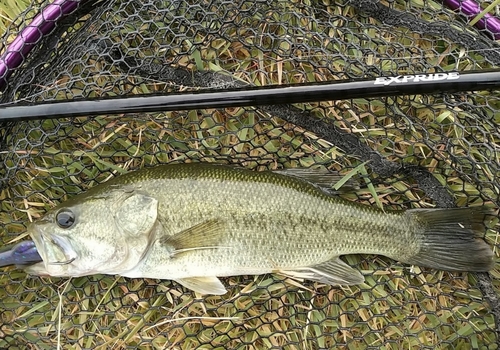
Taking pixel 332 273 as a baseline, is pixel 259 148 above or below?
above

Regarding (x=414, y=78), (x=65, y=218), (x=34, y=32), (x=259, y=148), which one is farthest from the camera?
(x=259, y=148)

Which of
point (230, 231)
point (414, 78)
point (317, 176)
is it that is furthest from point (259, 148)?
point (414, 78)

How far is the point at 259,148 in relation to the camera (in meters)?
2.59

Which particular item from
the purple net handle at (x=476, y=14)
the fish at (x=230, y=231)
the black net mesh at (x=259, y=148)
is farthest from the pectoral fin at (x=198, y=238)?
the purple net handle at (x=476, y=14)

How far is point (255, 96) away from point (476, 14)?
1.15 meters

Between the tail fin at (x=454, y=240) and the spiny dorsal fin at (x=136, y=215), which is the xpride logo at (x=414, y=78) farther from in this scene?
the spiny dorsal fin at (x=136, y=215)

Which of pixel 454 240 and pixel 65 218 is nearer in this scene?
pixel 65 218

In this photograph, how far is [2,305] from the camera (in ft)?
8.46

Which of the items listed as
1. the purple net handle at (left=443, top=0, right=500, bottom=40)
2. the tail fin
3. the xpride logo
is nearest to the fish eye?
the xpride logo

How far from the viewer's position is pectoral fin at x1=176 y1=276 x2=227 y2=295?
2396 mm

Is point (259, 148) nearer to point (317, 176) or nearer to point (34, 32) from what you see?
point (317, 176)

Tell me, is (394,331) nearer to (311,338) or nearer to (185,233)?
(311,338)

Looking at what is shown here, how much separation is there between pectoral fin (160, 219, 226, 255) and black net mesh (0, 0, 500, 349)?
0.32 metres

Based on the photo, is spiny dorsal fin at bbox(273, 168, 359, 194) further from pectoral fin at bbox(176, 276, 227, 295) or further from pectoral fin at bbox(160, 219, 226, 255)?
pectoral fin at bbox(176, 276, 227, 295)
